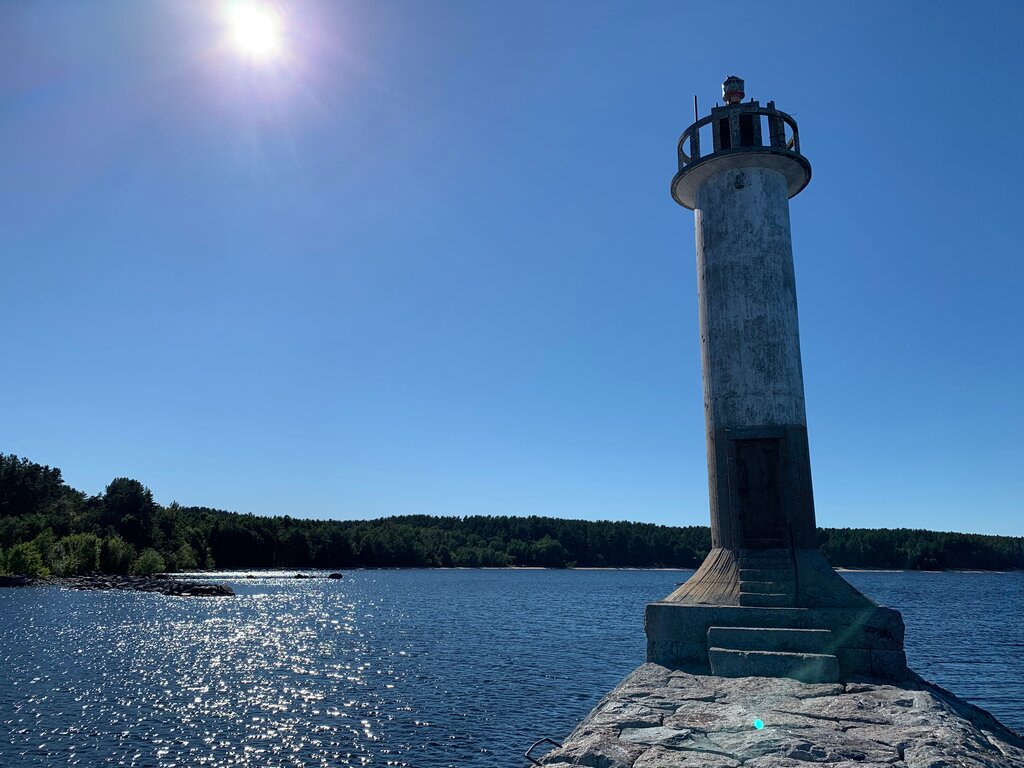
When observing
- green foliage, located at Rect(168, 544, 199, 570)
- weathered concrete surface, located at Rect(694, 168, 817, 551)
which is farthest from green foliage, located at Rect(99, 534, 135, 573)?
weathered concrete surface, located at Rect(694, 168, 817, 551)

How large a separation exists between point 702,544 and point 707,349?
7320 inches

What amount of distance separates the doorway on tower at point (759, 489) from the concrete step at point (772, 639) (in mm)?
2596

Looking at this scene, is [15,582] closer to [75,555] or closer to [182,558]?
[75,555]

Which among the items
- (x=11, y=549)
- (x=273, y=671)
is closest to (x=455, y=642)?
(x=273, y=671)

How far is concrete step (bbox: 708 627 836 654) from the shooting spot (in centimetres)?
1212

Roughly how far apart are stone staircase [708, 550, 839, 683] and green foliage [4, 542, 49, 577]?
9654 centimetres

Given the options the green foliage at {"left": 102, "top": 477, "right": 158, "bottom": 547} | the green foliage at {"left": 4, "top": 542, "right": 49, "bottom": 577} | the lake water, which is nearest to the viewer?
the lake water

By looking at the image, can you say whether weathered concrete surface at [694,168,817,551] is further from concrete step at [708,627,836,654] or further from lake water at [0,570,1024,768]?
lake water at [0,570,1024,768]

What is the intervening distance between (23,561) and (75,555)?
10.7 metres

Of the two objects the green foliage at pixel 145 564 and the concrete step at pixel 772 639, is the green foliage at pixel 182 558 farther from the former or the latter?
the concrete step at pixel 772 639

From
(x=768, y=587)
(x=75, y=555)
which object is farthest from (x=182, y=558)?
(x=768, y=587)

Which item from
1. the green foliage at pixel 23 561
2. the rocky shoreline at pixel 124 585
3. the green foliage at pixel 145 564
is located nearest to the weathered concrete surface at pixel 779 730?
the rocky shoreline at pixel 124 585

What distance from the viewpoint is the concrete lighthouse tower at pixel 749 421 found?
1331 centimetres

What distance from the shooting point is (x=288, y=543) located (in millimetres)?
154000
